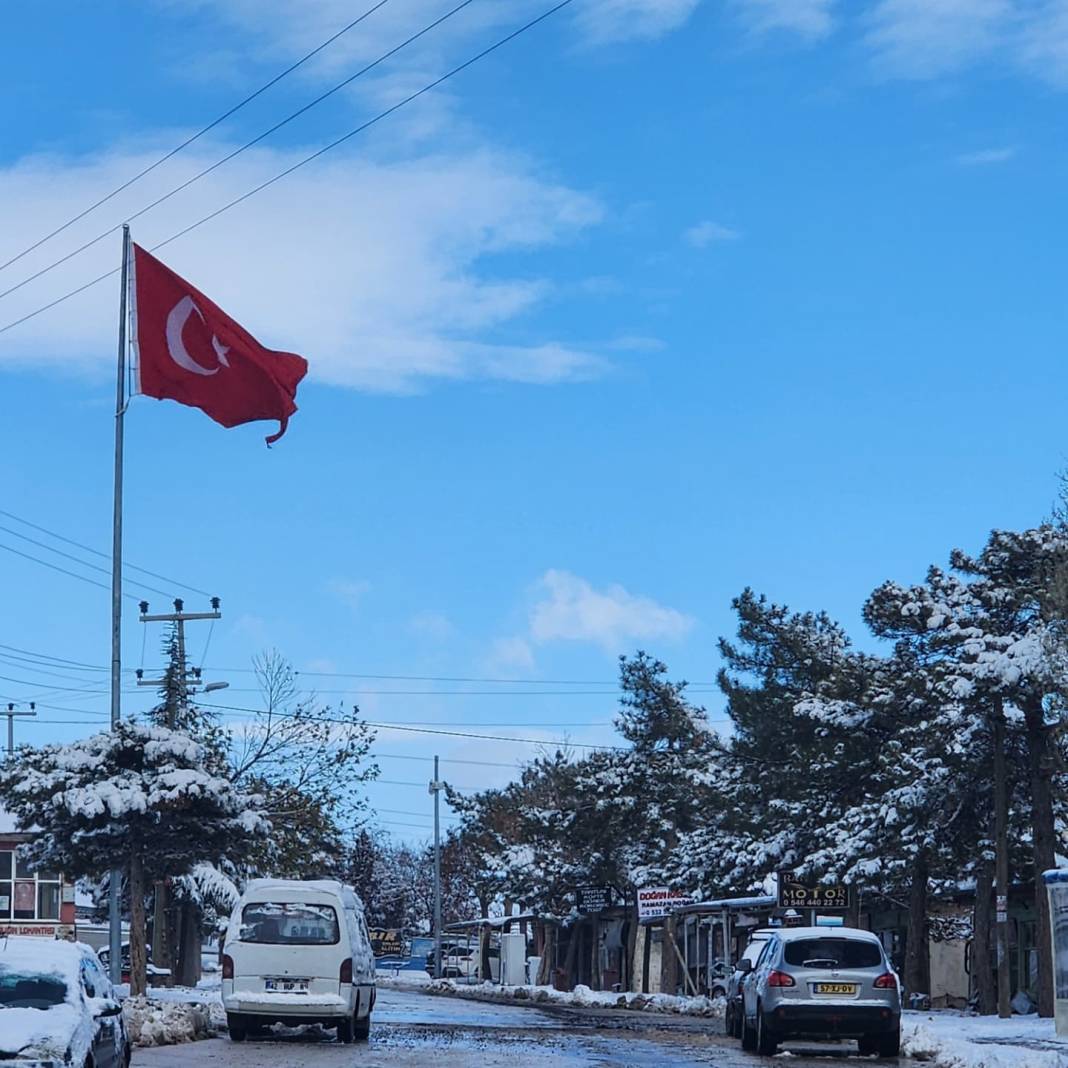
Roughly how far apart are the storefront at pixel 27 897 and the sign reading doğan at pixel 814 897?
111 feet

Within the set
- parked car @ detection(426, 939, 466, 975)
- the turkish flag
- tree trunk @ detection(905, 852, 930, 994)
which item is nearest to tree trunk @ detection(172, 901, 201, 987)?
tree trunk @ detection(905, 852, 930, 994)

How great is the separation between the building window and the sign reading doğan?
113 feet

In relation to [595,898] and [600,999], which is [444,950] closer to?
[595,898]

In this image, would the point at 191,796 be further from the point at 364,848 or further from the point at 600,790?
the point at 364,848

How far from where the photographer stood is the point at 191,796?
32.8 m

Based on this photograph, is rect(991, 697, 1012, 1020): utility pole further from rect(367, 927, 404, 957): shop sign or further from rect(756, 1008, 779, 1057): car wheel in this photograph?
rect(367, 927, 404, 957): shop sign

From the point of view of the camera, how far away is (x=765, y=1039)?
84.8ft

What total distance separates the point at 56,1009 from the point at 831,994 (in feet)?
42.1

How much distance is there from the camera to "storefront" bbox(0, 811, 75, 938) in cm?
7081

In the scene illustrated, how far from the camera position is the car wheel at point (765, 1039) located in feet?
84.4

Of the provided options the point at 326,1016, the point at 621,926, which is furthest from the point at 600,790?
the point at 326,1016

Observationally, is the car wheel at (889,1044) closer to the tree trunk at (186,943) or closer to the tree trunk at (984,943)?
the tree trunk at (984,943)

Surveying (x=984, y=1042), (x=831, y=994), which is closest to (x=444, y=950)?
(x=984, y=1042)

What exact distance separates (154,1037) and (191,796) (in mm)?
8218
